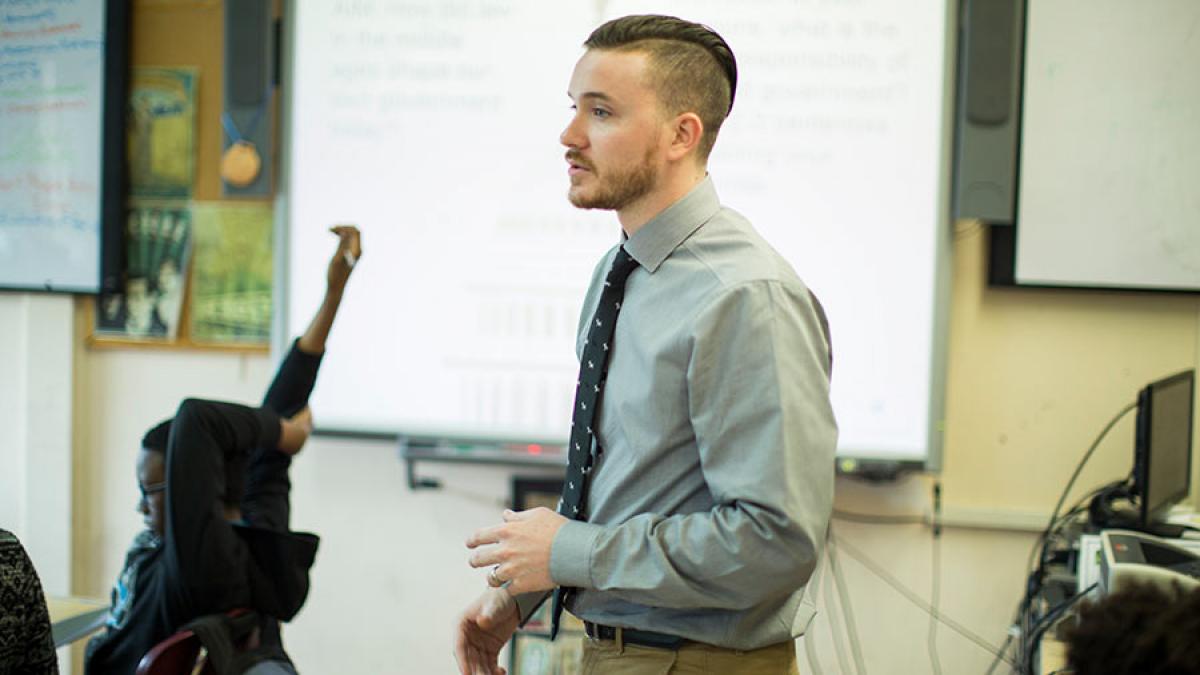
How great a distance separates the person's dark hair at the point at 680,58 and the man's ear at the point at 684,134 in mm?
11

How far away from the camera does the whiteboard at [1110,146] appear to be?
2.54 meters

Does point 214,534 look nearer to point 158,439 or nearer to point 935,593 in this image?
point 158,439

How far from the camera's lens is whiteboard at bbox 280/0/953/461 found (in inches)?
103

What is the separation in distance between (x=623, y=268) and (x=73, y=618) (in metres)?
1.45

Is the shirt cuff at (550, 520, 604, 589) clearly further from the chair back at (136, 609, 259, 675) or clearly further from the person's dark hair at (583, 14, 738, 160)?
the chair back at (136, 609, 259, 675)

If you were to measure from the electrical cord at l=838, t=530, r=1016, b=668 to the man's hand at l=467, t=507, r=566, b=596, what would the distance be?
1698 mm

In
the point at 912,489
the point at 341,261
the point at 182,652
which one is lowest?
the point at 182,652

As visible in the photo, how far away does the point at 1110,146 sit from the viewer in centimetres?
257

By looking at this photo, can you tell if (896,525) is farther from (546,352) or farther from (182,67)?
(182,67)

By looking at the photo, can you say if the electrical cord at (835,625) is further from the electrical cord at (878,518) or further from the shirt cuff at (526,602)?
the shirt cuff at (526,602)

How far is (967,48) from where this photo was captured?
2537 mm

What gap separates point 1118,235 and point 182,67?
2506mm

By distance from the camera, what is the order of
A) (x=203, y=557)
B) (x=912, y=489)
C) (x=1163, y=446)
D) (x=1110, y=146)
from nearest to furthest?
(x=203, y=557) < (x=1163, y=446) < (x=1110, y=146) < (x=912, y=489)

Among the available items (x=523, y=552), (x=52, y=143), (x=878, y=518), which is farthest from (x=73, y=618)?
(x=878, y=518)
